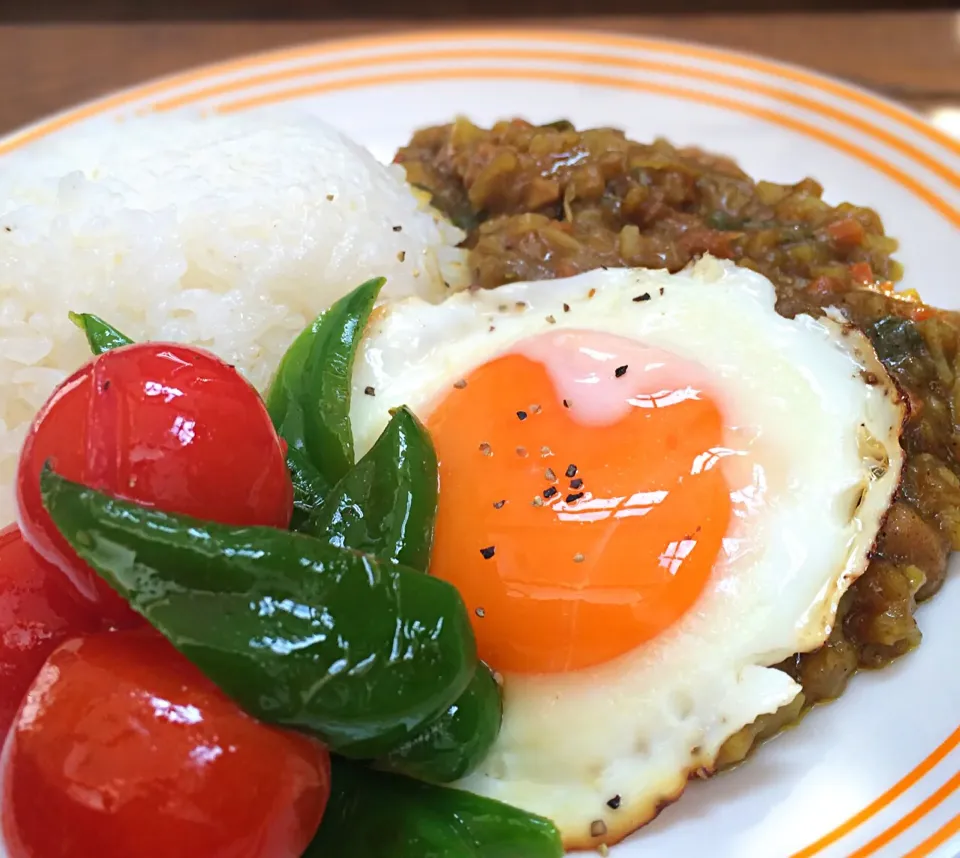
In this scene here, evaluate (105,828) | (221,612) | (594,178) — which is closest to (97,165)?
(594,178)

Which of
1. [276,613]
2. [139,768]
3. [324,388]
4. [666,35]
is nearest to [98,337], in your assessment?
[324,388]

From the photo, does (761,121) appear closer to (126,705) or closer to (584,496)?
(584,496)

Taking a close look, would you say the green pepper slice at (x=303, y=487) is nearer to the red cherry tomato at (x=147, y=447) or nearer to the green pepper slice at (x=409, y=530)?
the green pepper slice at (x=409, y=530)

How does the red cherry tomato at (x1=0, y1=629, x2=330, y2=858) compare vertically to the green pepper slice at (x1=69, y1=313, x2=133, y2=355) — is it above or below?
below

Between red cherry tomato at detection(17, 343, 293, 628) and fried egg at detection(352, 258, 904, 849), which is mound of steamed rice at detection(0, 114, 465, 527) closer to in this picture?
fried egg at detection(352, 258, 904, 849)

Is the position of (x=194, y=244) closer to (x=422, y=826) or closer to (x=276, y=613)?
(x=276, y=613)

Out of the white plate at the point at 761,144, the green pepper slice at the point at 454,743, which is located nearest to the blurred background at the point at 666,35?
the white plate at the point at 761,144

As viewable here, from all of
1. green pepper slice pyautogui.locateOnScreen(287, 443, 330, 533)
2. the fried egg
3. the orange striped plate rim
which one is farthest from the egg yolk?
the orange striped plate rim
